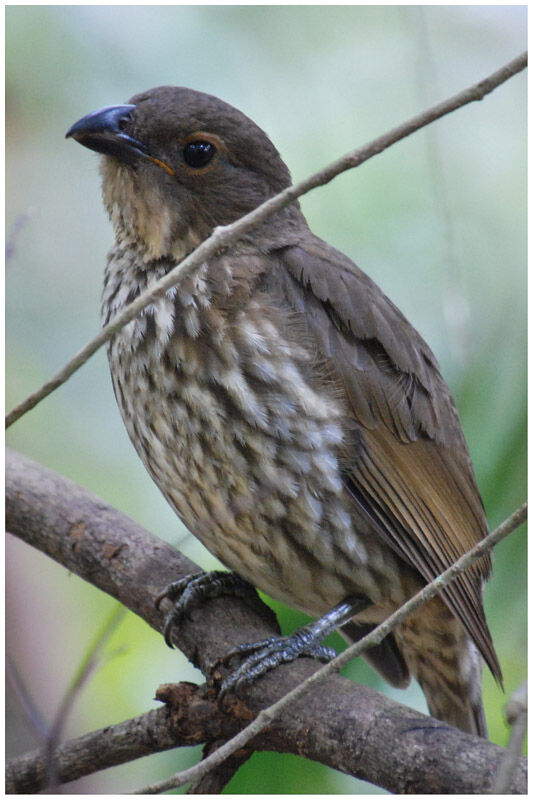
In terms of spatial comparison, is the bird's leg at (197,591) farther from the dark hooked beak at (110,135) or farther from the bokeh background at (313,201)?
the dark hooked beak at (110,135)

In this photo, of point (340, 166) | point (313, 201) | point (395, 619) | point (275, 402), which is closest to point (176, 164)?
point (313, 201)

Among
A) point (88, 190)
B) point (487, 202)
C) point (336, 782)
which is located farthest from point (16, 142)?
point (336, 782)

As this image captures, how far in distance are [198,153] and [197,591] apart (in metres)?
1.14

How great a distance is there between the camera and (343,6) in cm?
246

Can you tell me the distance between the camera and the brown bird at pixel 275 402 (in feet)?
7.32

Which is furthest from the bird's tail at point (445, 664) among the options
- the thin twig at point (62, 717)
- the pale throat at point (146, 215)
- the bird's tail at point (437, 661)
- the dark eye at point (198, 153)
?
the dark eye at point (198, 153)

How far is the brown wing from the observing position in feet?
7.55

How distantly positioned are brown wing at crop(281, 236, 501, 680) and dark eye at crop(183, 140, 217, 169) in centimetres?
32

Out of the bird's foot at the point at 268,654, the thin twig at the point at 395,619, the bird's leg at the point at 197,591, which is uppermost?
the thin twig at the point at 395,619

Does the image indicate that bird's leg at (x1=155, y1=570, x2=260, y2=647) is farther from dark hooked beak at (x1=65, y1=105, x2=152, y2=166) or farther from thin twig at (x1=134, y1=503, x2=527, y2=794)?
dark hooked beak at (x1=65, y1=105, x2=152, y2=166)

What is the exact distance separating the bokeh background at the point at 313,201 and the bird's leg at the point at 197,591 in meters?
0.17

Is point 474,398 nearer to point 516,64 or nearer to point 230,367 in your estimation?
point 230,367

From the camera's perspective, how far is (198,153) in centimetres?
245

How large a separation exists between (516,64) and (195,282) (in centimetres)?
107
